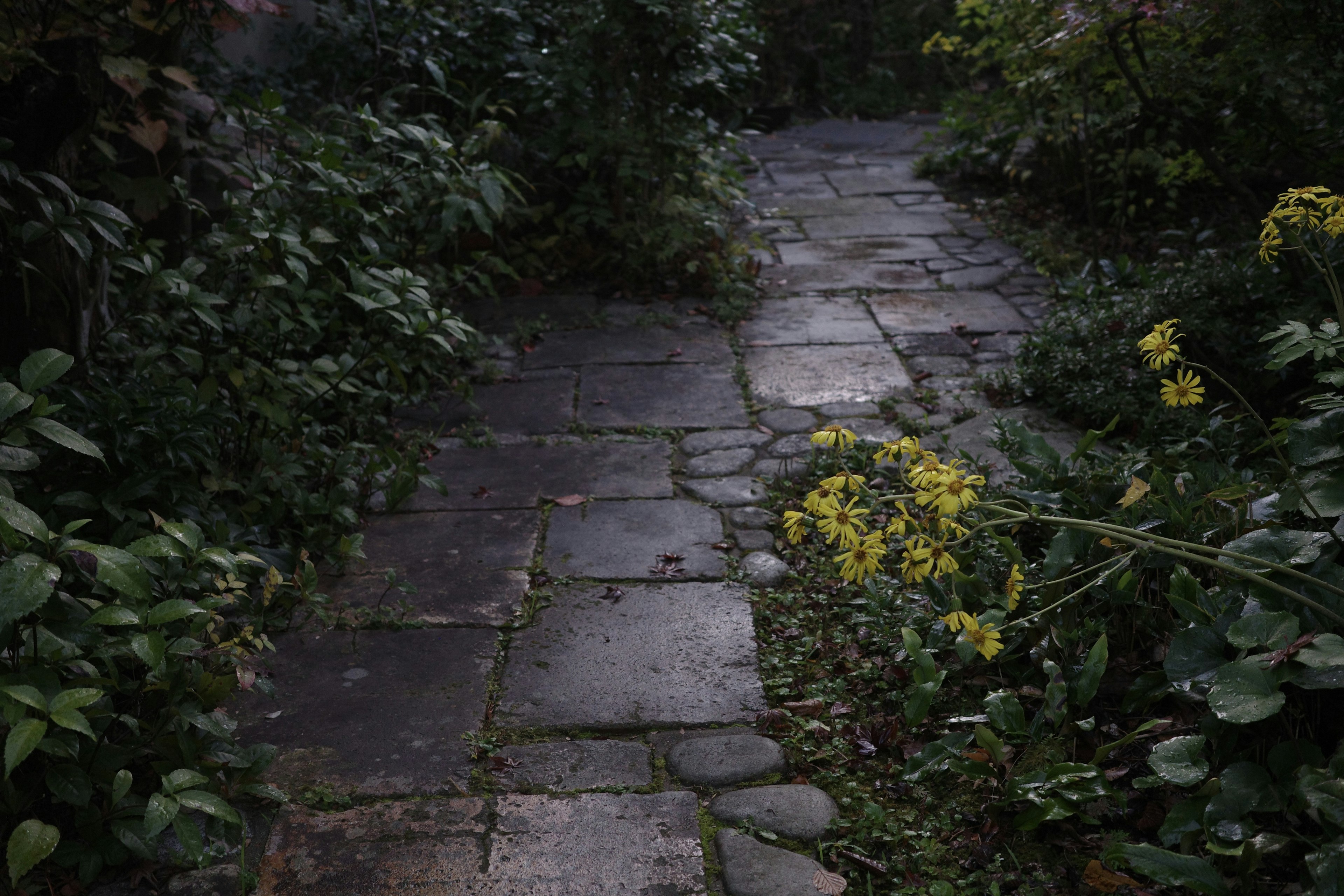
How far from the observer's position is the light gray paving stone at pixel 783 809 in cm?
183

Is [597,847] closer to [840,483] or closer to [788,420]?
[840,483]

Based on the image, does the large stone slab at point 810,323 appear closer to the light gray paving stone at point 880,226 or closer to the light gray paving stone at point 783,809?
the light gray paving stone at point 880,226

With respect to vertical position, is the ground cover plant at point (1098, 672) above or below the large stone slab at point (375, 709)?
above

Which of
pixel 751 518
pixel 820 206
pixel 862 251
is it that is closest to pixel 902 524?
pixel 751 518

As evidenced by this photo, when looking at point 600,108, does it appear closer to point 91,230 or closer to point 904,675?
point 91,230

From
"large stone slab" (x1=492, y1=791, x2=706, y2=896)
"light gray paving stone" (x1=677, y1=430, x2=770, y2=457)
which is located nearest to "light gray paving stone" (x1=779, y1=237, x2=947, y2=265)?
"light gray paving stone" (x1=677, y1=430, x2=770, y2=457)

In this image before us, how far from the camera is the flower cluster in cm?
192

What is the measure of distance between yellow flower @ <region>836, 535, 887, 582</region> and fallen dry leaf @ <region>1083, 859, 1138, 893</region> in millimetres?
567

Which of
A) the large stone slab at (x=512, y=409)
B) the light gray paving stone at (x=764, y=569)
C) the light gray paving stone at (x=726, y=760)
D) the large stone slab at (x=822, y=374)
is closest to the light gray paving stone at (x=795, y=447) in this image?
the large stone slab at (x=822, y=374)

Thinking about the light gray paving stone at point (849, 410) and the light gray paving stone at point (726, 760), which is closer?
the light gray paving stone at point (726, 760)

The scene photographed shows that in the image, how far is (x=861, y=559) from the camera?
5.92ft

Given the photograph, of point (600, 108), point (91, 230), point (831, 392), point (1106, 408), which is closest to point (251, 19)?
point (600, 108)

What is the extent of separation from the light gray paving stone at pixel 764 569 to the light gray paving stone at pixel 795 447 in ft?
1.99

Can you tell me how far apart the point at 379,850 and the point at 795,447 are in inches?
77.9
